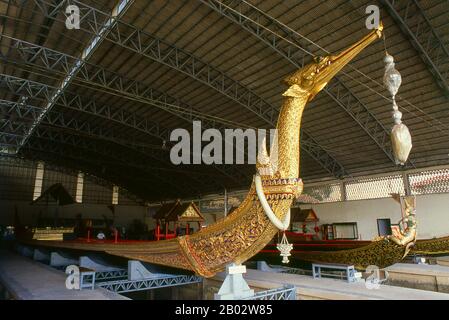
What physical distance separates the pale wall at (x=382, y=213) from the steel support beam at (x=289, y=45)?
2056mm

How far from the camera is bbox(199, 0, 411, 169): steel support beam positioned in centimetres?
815

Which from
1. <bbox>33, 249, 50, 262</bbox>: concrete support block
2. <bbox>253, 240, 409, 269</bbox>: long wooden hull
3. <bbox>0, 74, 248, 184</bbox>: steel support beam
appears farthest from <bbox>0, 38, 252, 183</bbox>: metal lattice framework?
<bbox>253, 240, 409, 269</bbox>: long wooden hull

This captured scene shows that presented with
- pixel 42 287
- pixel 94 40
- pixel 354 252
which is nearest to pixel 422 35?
pixel 354 252

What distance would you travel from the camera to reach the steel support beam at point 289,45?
321 inches

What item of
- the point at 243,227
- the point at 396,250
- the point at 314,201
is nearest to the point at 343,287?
the point at 396,250

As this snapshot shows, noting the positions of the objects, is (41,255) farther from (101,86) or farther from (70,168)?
(70,168)

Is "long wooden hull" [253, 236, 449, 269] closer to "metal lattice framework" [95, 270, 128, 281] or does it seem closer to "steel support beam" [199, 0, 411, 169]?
"metal lattice framework" [95, 270, 128, 281]

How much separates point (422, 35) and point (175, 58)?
726 centimetres

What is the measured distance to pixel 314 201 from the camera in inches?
619

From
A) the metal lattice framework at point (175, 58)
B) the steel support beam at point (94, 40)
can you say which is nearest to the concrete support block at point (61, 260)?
the steel support beam at point (94, 40)

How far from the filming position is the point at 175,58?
10430mm

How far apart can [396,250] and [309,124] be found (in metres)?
7.50

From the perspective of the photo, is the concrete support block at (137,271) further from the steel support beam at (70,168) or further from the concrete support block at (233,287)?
the steel support beam at (70,168)

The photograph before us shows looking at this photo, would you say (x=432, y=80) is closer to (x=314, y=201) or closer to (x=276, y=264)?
(x=276, y=264)
